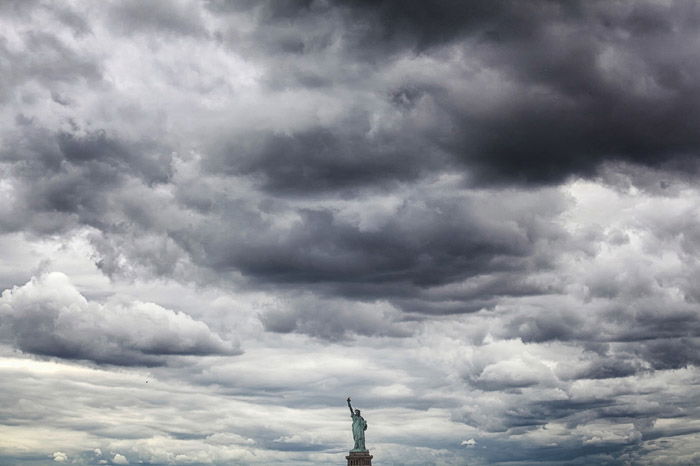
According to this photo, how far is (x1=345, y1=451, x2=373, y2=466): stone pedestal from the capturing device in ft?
424

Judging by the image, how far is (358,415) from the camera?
433 feet

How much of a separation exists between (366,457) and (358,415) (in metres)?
5.40

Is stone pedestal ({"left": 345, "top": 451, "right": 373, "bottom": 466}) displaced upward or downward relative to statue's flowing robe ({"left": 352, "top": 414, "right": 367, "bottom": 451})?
downward

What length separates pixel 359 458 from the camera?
425 ft

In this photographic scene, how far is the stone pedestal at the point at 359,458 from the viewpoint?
424ft

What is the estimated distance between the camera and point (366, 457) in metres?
130

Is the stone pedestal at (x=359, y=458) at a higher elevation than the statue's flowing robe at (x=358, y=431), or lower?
lower
